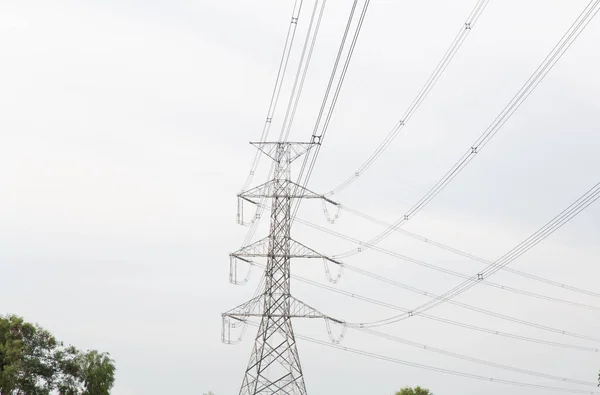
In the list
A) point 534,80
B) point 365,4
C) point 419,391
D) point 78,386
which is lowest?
point 365,4

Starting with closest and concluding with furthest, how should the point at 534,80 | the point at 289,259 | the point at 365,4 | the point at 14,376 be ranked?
the point at 365,4
the point at 534,80
the point at 289,259
the point at 14,376

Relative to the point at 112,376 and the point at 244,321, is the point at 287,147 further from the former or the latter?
the point at 112,376

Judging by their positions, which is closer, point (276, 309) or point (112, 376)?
point (276, 309)

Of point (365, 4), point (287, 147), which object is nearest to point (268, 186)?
point (287, 147)

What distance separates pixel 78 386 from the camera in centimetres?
10706

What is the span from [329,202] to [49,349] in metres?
48.0

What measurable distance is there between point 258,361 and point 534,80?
3972 cm

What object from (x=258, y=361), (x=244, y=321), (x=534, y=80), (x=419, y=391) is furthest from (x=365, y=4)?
(x=419, y=391)

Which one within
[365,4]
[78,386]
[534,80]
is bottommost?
[365,4]

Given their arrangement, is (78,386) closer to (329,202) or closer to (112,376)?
(112,376)

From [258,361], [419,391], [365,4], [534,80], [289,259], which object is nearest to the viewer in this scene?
[365,4]

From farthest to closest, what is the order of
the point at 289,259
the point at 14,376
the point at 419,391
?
the point at 419,391 → the point at 14,376 → the point at 289,259

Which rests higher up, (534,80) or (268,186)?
(268,186)

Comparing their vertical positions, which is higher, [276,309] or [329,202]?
[329,202]
